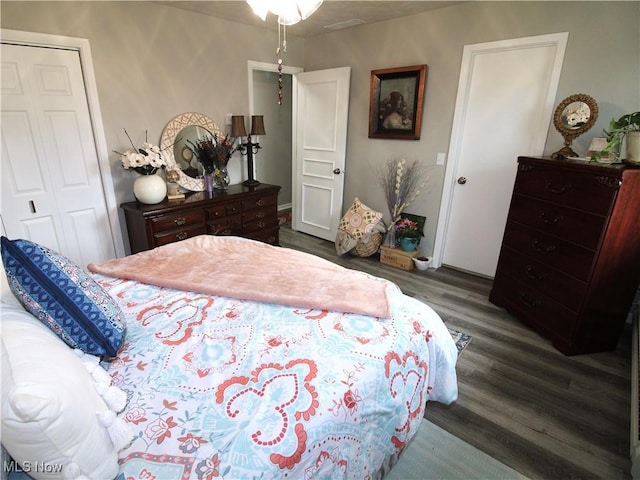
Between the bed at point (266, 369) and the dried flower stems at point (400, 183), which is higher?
the dried flower stems at point (400, 183)

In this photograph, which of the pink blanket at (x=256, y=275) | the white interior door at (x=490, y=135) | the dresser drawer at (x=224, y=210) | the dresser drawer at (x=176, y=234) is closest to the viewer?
the pink blanket at (x=256, y=275)

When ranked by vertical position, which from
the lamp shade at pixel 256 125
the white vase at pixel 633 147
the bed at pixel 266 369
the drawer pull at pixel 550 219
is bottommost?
the bed at pixel 266 369

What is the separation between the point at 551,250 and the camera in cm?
226

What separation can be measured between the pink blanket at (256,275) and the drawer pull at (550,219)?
1399mm

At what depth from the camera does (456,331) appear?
2451 millimetres

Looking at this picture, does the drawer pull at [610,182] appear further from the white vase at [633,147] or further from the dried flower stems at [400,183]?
the dried flower stems at [400,183]

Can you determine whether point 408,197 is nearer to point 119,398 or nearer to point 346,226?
point 346,226

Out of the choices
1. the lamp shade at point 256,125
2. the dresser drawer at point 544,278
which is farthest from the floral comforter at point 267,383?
the lamp shade at point 256,125

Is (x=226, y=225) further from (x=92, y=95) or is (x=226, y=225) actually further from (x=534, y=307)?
(x=534, y=307)

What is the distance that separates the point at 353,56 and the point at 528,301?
302cm

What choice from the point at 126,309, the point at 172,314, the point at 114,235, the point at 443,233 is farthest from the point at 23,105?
the point at 443,233

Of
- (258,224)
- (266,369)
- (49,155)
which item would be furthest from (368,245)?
(49,155)

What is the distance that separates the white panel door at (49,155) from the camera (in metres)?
2.32

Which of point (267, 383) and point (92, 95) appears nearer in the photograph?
point (267, 383)
